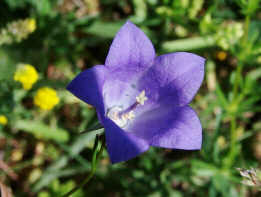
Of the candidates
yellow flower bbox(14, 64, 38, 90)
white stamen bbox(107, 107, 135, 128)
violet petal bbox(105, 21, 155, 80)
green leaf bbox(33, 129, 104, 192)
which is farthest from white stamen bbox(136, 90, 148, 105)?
Result: yellow flower bbox(14, 64, 38, 90)

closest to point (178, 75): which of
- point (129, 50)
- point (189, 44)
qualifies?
point (129, 50)

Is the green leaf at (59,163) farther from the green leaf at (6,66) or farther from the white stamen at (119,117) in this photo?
the green leaf at (6,66)

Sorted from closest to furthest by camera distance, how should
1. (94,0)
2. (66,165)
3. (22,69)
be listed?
1. (22,69)
2. (66,165)
3. (94,0)

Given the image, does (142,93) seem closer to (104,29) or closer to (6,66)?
(104,29)

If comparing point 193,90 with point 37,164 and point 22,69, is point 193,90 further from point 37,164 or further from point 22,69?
point 37,164

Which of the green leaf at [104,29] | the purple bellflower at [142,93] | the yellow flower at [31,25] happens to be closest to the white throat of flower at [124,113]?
the purple bellflower at [142,93]

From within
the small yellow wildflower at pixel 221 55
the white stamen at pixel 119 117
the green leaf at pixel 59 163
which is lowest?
the green leaf at pixel 59 163

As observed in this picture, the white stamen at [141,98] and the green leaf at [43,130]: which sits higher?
the white stamen at [141,98]

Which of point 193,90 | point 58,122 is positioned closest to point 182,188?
point 58,122
